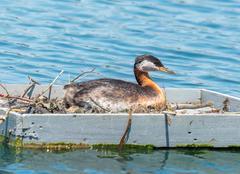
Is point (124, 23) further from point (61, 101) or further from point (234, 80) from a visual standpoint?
point (61, 101)

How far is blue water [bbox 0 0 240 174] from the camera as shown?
13805 millimetres

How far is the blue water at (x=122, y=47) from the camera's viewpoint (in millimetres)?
13805

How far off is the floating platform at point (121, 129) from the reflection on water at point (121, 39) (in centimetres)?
588

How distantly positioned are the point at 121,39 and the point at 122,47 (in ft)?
3.26

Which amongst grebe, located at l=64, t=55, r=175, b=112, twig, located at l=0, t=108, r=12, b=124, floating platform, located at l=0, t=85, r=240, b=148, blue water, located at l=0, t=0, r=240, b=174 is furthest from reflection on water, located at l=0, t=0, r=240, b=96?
floating platform, located at l=0, t=85, r=240, b=148

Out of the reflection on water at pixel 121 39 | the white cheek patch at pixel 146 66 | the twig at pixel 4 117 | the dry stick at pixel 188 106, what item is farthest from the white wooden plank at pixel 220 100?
the reflection on water at pixel 121 39

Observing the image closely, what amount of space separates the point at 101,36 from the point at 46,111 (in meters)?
11.3

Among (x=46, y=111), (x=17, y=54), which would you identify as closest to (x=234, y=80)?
(x=17, y=54)

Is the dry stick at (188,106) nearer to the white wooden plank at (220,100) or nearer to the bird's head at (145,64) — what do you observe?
the white wooden plank at (220,100)

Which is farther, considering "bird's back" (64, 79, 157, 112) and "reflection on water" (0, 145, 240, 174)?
"bird's back" (64, 79, 157, 112)

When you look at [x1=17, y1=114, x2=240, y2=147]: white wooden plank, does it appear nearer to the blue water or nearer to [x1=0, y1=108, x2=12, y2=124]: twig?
the blue water

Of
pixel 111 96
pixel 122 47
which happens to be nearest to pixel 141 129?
pixel 111 96

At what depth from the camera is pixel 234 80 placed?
21562 mm

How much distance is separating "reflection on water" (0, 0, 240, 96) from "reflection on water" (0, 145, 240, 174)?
5933 millimetres
